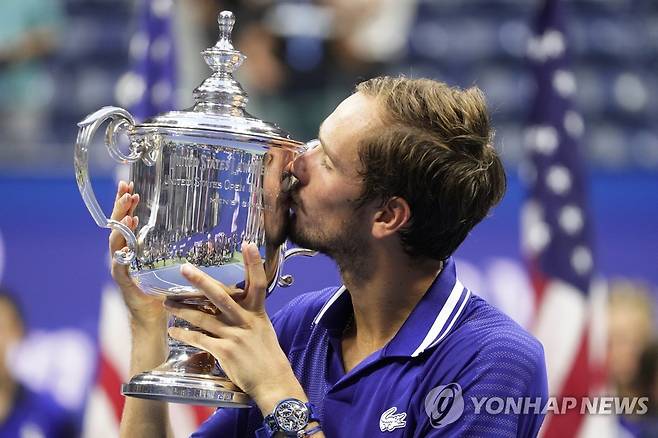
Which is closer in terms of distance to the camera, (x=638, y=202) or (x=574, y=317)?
(x=574, y=317)

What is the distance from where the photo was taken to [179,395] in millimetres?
1890

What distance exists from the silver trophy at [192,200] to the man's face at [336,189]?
0.18 feet

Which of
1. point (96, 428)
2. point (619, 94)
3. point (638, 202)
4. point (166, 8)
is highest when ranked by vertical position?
point (166, 8)

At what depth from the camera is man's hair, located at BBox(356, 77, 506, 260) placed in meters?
1.91

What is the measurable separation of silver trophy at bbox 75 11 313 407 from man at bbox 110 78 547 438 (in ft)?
0.14

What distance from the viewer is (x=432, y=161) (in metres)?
1.91

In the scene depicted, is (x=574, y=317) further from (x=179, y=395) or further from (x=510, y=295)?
(x=179, y=395)

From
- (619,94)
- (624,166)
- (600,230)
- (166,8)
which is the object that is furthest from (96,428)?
(619,94)

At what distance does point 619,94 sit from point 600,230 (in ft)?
3.67

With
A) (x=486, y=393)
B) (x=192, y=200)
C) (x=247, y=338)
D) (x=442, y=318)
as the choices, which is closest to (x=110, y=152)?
(x=192, y=200)

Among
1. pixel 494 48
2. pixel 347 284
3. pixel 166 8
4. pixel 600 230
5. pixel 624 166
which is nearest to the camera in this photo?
pixel 347 284

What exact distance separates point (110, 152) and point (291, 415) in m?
0.53

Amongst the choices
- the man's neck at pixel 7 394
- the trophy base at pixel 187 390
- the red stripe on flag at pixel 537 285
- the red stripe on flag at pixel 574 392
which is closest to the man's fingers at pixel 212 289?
the trophy base at pixel 187 390

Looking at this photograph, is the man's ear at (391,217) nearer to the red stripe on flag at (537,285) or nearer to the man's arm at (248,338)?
the man's arm at (248,338)
